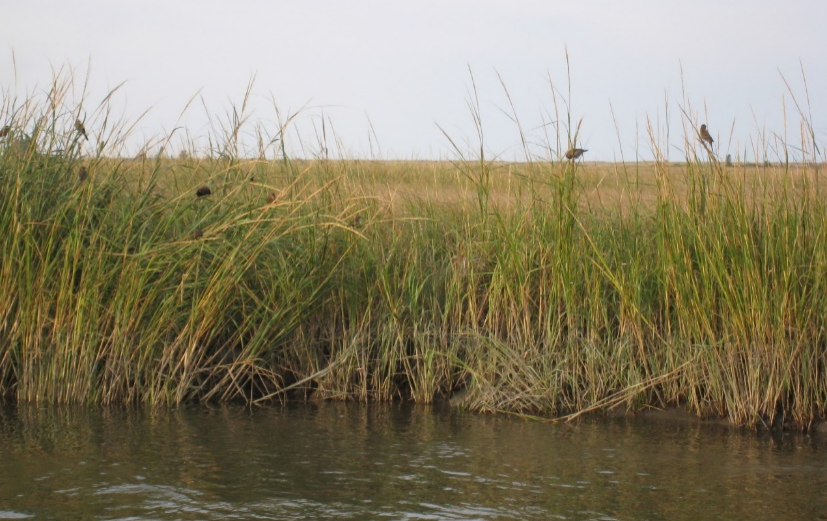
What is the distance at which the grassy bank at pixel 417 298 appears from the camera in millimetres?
4336

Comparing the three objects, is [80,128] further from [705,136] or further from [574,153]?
[705,136]

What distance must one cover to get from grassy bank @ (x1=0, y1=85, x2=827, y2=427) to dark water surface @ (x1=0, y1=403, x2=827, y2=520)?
237 millimetres

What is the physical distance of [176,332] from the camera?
466 centimetres

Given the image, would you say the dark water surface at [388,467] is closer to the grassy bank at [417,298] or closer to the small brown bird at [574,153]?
the grassy bank at [417,298]

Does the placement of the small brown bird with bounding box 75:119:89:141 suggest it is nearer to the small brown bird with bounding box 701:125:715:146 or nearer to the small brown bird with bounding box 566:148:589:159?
the small brown bird with bounding box 566:148:589:159

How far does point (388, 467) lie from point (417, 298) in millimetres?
1412

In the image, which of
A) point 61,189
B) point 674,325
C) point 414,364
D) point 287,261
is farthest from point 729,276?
point 61,189

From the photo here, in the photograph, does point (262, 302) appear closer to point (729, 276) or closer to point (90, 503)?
point (90, 503)

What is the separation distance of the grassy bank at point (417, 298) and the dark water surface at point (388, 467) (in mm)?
237

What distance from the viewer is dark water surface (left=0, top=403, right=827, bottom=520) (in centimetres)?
311

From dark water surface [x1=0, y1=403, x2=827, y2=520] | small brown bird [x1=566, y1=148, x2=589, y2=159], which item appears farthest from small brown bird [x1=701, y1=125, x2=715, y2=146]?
dark water surface [x1=0, y1=403, x2=827, y2=520]

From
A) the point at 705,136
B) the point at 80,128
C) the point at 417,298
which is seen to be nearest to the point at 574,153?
the point at 705,136

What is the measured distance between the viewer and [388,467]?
3.63m

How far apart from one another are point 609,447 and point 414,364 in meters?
1.35
